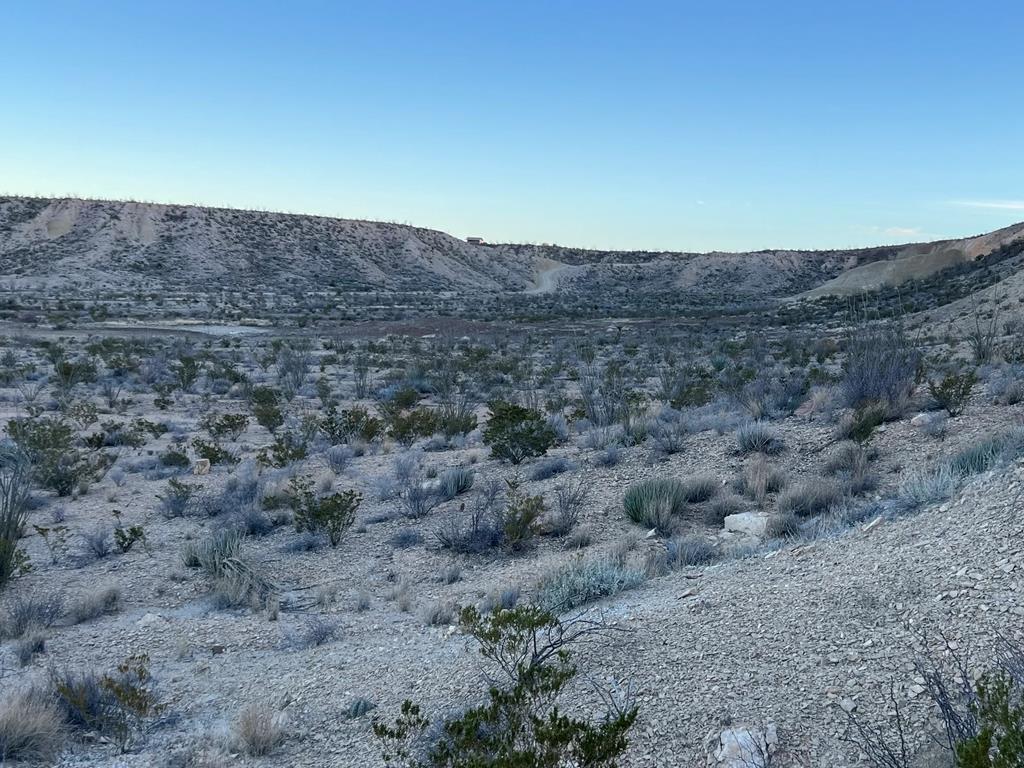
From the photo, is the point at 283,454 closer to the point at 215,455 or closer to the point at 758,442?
the point at 215,455

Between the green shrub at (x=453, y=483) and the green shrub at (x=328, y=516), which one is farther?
the green shrub at (x=453, y=483)

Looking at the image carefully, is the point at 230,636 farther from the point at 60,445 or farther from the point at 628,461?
the point at 60,445

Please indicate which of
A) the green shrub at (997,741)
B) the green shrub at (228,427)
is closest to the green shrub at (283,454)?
the green shrub at (228,427)

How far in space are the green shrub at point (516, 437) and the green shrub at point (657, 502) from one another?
2.41 meters

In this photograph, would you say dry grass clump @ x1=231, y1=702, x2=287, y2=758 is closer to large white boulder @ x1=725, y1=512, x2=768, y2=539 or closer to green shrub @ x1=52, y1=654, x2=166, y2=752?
green shrub @ x1=52, y1=654, x2=166, y2=752

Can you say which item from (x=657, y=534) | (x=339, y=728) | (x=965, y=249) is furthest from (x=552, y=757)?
(x=965, y=249)

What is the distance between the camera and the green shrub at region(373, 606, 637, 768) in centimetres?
348

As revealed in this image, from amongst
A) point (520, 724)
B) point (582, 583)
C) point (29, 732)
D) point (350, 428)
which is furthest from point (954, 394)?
point (29, 732)

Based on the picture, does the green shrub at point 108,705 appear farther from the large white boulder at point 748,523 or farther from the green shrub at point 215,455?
the green shrub at point 215,455

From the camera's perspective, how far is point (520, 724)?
4059 millimetres

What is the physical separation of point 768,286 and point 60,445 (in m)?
97.7

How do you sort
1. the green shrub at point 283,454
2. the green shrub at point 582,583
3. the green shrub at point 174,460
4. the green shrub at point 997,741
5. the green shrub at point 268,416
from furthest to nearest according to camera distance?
the green shrub at point 268,416, the green shrub at point 174,460, the green shrub at point 283,454, the green shrub at point 582,583, the green shrub at point 997,741

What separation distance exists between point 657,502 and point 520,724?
5.05 meters

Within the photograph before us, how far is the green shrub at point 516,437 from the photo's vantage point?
11.7 meters
